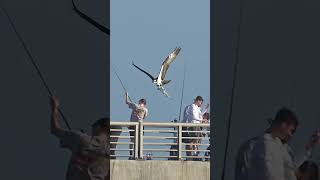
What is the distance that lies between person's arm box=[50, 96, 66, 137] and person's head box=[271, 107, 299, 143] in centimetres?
96

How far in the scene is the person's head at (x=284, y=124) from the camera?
703 centimetres

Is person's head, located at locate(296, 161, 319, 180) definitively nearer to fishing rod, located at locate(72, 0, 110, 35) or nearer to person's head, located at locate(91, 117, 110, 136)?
person's head, located at locate(91, 117, 110, 136)

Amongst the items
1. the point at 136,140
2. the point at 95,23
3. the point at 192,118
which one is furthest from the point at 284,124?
the point at 136,140

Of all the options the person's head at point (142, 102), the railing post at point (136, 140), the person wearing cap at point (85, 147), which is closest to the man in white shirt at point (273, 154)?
the person wearing cap at point (85, 147)

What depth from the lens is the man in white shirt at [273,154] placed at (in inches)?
273

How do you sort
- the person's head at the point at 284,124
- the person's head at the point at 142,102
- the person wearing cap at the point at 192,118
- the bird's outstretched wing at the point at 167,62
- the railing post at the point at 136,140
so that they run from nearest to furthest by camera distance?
1. the person's head at the point at 284,124
2. the bird's outstretched wing at the point at 167,62
3. the person's head at the point at 142,102
4. the person wearing cap at the point at 192,118
5. the railing post at the point at 136,140

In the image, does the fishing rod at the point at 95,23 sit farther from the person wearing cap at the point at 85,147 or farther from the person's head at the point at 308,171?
the person's head at the point at 308,171

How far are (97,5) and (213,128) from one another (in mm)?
761

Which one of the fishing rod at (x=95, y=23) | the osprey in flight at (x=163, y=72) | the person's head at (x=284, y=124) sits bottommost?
the person's head at (x=284, y=124)

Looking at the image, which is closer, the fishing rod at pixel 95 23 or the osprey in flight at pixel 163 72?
the fishing rod at pixel 95 23

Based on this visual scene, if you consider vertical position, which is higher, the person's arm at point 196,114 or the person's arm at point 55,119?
the person's arm at point 196,114

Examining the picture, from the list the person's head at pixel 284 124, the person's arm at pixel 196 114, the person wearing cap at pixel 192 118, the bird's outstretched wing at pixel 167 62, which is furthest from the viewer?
the person's arm at pixel 196 114

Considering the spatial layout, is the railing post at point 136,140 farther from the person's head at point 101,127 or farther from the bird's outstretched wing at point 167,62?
the person's head at point 101,127

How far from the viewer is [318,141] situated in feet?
23.1
